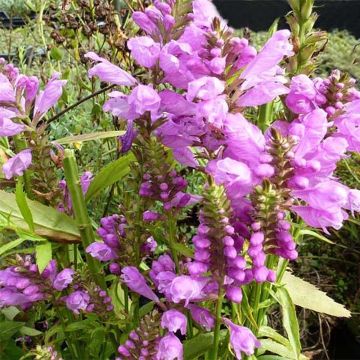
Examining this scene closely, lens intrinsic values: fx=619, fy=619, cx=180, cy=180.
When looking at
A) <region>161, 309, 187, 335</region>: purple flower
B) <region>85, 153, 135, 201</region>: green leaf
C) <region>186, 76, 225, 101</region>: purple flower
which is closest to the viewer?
<region>186, 76, 225, 101</region>: purple flower

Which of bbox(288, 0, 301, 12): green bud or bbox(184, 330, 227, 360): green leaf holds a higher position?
bbox(288, 0, 301, 12): green bud

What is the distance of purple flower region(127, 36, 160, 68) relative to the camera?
0.65 meters

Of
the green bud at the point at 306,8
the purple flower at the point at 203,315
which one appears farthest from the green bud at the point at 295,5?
the purple flower at the point at 203,315

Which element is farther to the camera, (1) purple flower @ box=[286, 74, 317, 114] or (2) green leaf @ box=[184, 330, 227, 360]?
(2) green leaf @ box=[184, 330, 227, 360]

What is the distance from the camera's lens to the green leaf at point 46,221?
0.83 m

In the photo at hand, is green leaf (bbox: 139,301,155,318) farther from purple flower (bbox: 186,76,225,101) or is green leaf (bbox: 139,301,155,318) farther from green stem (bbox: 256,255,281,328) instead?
purple flower (bbox: 186,76,225,101)

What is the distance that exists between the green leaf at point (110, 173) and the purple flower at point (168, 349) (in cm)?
22

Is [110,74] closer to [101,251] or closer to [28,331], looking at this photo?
[101,251]

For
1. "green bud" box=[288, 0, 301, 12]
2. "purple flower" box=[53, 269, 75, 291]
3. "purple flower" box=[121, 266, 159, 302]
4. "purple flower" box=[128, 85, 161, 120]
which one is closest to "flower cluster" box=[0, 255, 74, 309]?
"purple flower" box=[53, 269, 75, 291]

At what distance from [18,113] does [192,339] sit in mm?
378

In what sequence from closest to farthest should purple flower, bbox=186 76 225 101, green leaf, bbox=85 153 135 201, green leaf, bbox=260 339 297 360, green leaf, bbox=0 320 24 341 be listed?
purple flower, bbox=186 76 225 101
green leaf, bbox=85 153 135 201
green leaf, bbox=260 339 297 360
green leaf, bbox=0 320 24 341

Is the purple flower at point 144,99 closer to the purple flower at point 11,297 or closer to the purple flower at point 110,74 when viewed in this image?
the purple flower at point 110,74

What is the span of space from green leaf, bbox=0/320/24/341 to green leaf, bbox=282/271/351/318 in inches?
18.6

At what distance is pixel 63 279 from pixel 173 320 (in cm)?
20
